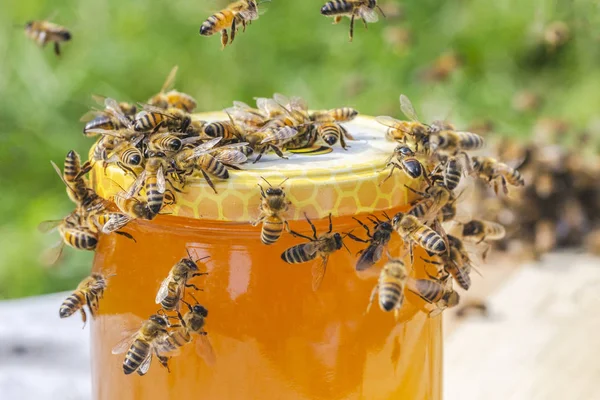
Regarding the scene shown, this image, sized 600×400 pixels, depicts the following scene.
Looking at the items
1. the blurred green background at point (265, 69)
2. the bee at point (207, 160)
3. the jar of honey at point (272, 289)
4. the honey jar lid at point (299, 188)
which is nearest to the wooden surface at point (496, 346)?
the jar of honey at point (272, 289)

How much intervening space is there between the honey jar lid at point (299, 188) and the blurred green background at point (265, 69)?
3543 mm

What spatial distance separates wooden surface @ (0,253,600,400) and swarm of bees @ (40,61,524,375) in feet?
3.23

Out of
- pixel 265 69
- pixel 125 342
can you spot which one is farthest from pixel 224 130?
pixel 265 69

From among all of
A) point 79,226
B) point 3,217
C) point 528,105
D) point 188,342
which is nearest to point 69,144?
point 3,217

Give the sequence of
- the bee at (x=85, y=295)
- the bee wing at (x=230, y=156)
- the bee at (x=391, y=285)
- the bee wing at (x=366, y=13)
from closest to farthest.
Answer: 1. the bee at (x=391, y=285)
2. the bee wing at (x=230, y=156)
3. the bee at (x=85, y=295)
4. the bee wing at (x=366, y=13)

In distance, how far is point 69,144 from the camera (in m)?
4.90

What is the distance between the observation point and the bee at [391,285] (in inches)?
47.1

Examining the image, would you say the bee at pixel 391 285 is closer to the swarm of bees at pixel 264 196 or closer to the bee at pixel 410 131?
the swarm of bees at pixel 264 196

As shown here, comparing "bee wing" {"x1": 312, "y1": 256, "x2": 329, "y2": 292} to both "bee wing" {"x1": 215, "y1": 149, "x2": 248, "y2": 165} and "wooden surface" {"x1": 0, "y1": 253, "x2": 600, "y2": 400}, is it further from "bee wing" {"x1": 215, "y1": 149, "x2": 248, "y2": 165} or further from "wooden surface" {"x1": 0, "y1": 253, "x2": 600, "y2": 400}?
"wooden surface" {"x1": 0, "y1": 253, "x2": 600, "y2": 400}

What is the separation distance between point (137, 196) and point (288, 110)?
0.42 meters

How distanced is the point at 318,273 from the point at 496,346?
1677mm

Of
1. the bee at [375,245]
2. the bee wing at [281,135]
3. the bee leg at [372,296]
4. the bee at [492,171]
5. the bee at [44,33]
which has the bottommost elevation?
the bee leg at [372,296]

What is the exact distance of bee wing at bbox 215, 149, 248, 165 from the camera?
4.25 feet

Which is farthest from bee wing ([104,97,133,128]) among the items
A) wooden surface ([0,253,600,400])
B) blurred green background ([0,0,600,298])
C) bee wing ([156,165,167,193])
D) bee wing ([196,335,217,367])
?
blurred green background ([0,0,600,298])
